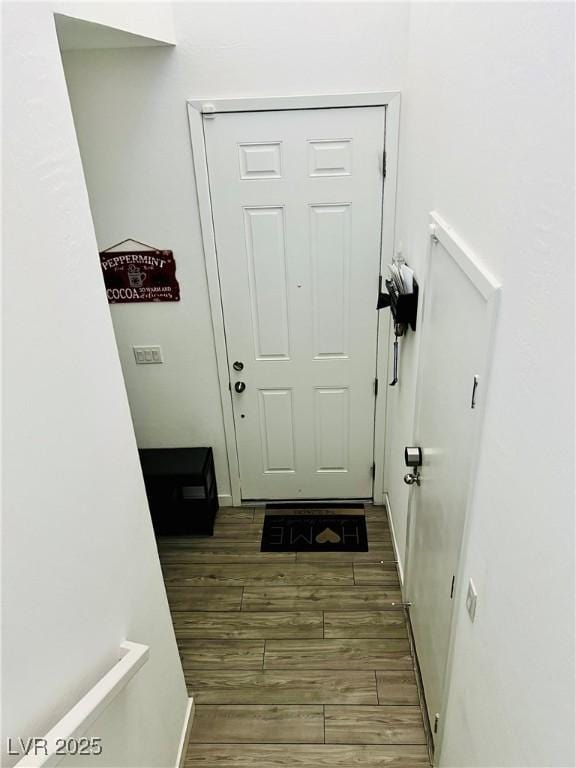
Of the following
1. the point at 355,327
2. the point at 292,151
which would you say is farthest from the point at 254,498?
the point at 292,151

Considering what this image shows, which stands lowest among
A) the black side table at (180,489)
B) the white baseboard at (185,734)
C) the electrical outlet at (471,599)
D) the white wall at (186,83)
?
the white baseboard at (185,734)

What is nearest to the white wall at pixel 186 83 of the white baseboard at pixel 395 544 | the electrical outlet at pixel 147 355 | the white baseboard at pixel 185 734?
the electrical outlet at pixel 147 355

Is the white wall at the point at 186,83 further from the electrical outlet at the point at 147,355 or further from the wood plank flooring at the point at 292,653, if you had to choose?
the wood plank flooring at the point at 292,653

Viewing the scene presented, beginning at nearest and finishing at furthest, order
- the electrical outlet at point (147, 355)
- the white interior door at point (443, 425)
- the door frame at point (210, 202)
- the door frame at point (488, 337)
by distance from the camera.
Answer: the door frame at point (488, 337) < the white interior door at point (443, 425) < the door frame at point (210, 202) < the electrical outlet at point (147, 355)

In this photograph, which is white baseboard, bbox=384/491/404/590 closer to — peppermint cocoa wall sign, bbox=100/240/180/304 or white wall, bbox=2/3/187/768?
white wall, bbox=2/3/187/768

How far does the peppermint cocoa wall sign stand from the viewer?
9.70ft

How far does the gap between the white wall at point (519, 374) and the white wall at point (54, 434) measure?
3.37ft

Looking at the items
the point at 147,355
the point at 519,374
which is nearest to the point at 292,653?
the point at 147,355

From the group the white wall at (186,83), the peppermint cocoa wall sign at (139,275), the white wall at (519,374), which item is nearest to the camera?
the white wall at (519,374)

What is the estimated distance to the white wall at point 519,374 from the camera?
3.12 feet

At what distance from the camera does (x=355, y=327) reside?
3111 millimetres

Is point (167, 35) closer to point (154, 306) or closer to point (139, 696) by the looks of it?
point (154, 306)

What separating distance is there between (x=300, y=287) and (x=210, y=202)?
65cm

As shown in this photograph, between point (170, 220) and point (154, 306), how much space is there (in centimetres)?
49
